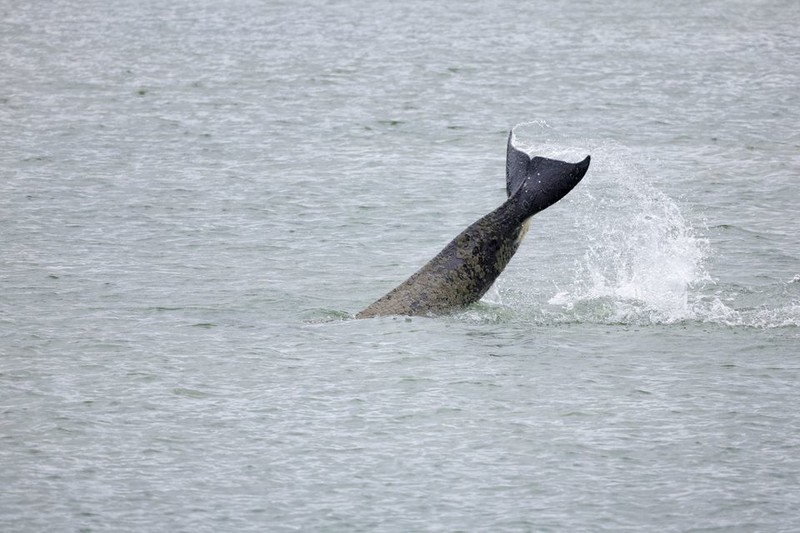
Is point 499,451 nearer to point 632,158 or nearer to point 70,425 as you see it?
point 70,425

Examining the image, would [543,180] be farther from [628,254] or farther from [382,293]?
[628,254]

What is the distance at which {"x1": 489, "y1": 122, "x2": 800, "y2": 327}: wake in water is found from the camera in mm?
14133

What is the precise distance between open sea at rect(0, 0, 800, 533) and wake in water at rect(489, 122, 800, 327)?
6 centimetres

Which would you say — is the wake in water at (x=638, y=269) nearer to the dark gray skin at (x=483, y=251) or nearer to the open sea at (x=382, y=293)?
the open sea at (x=382, y=293)

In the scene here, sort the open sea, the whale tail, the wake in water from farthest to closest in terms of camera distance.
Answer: the wake in water < the whale tail < the open sea

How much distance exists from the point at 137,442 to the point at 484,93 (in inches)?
718

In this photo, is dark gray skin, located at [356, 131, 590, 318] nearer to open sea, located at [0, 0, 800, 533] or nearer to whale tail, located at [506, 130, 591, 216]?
whale tail, located at [506, 130, 591, 216]

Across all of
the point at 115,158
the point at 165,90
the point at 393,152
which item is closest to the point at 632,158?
the point at 393,152

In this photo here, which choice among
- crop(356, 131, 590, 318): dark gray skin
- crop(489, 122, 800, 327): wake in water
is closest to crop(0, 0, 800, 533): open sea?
crop(489, 122, 800, 327): wake in water

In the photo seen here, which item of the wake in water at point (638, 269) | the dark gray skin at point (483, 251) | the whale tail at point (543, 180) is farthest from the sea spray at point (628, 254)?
the dark gray skin at point (483, 251)

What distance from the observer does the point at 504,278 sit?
621 inches

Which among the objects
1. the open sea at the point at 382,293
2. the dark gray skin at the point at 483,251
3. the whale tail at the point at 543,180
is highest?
the whale tail at the point at 543,180

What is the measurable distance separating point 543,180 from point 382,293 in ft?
8.05

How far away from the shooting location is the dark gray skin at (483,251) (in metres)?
13.6
